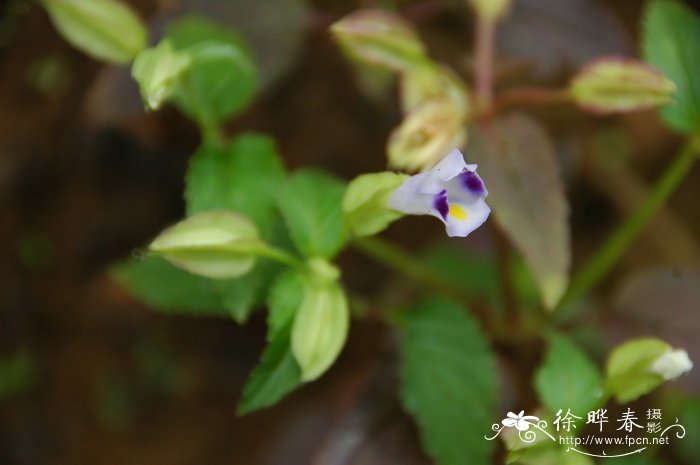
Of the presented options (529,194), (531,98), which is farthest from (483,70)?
(529,194)

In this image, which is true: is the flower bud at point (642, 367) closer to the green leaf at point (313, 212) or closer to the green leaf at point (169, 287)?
the green leaf at point (313, 212)

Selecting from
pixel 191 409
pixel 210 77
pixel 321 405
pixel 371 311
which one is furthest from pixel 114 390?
pixel 210 77

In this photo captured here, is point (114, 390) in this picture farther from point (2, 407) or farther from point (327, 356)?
point (327, 356)

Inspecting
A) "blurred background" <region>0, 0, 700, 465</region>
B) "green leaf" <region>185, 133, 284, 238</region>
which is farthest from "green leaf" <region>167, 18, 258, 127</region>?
"blurred background" <region>0, 0, 700, 465</region>

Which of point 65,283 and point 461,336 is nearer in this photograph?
point 461,336

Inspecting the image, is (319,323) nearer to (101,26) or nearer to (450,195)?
(450,195)
